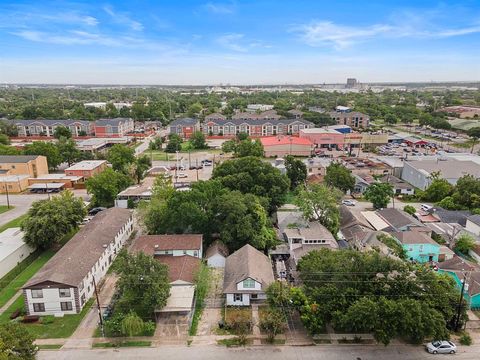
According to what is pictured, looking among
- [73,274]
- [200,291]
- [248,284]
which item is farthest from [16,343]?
[248,284]

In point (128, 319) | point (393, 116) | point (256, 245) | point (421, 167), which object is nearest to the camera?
point (128, 319)

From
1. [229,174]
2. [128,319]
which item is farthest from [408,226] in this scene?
[128,319]

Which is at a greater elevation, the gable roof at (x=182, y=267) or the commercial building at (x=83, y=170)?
the commercial building at (x=83, y=170)

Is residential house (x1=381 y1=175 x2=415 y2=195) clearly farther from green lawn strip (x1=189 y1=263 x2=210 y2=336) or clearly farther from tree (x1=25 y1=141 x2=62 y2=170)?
tree (x1=25 y1=141 x2=62 y2=170)

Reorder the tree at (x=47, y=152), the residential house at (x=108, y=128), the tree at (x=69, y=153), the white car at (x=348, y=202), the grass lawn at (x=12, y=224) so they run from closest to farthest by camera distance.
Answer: the grass lawn at (x=12, y=224) < the white car at (x=348, y=202) < the tree at (x=47, y=152) < the tree at (x=69, y=153) < the residential house at (x=108, y=128)

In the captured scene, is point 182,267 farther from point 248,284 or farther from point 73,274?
point 73,274

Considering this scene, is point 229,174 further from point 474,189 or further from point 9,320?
point 474,189

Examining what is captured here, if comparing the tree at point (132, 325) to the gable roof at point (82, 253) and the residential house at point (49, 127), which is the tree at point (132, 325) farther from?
the residential house at point (49, 127)

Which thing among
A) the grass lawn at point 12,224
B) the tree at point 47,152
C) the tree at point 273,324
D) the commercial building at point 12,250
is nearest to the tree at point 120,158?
the tree at point 47,152
